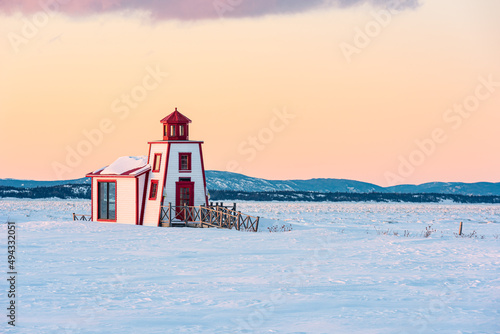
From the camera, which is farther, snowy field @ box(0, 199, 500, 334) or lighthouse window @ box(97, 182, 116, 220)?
lighthouse window @ box(97, 182, 116, 220)

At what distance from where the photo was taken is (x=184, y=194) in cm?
3978

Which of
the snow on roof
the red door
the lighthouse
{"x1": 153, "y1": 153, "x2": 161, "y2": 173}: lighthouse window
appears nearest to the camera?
the lighthouse

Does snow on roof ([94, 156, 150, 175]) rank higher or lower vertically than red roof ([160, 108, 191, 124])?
lower

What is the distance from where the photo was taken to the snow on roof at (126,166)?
4072 centimetres

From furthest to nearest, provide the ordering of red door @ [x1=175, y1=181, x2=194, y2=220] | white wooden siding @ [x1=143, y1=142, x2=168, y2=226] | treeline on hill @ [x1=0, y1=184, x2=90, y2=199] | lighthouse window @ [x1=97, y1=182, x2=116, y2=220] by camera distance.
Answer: treeline on hill @ [x1=0, y1=184, x2=90, y2=199], lighthouse window @ [x1=97, y1=182, x2=116, y2=220], red door @ [x1=175, y1=181, x2=194, y2=220], white wooden siding @ [x1=143, y1=142, x2=168, y2=226]

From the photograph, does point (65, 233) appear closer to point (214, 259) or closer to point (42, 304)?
Result: point (214, 259)

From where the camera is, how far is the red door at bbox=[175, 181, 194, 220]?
3959 cm

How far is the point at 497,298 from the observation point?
1520 cm

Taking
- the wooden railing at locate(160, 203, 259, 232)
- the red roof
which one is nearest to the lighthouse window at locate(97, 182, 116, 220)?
the wooden railing at locate(160, 203, 259, 232)

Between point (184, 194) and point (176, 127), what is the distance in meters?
4.40

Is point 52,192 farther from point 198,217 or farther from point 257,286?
point 257,286

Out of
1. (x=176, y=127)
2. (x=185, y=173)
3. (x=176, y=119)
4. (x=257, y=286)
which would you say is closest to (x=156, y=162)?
(x=185, y=173)

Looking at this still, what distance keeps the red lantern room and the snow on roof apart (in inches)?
107

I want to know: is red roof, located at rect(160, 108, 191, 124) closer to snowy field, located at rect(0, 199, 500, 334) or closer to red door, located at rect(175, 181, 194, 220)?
red door, located at rect(175, 181, 194, 220)
